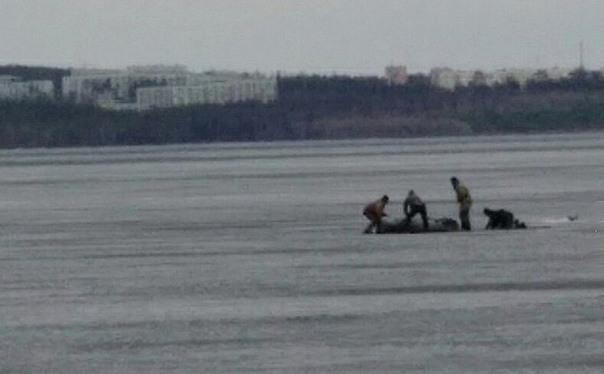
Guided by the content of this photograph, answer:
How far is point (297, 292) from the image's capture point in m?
32.3

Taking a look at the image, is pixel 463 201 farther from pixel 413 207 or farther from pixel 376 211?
pixel 376 211

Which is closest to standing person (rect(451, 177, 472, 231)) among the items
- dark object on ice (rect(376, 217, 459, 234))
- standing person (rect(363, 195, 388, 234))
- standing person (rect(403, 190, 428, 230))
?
dark object on ice (rect(376, 217, 459, 234))

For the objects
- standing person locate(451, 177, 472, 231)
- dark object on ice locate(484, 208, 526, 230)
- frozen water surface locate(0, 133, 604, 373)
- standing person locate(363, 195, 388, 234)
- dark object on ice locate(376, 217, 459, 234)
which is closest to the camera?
frozen water surface locate(0, 133, 604, 373)

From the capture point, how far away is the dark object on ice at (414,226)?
4572cm

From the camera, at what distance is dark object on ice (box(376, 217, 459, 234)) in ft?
150

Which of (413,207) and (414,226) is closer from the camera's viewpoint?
(413,207)

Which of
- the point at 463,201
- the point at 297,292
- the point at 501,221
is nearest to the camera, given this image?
the point at 297,292

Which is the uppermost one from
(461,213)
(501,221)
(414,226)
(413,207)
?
(413,207)

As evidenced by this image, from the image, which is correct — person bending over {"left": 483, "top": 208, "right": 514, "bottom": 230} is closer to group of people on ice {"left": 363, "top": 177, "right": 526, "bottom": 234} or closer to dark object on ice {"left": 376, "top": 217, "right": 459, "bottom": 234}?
group of people on ice {"left": 363, "top": 177, "right": 526, "bottom": 234}

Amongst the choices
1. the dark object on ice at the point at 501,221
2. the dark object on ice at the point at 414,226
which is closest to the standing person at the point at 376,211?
the dark object on ice at the point at 414,226

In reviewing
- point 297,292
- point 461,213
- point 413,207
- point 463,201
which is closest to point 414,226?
point 461,213

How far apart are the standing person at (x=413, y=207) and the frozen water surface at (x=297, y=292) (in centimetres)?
45

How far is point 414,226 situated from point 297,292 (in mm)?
13678

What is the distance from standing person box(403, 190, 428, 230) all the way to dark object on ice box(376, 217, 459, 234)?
0.10 meters
